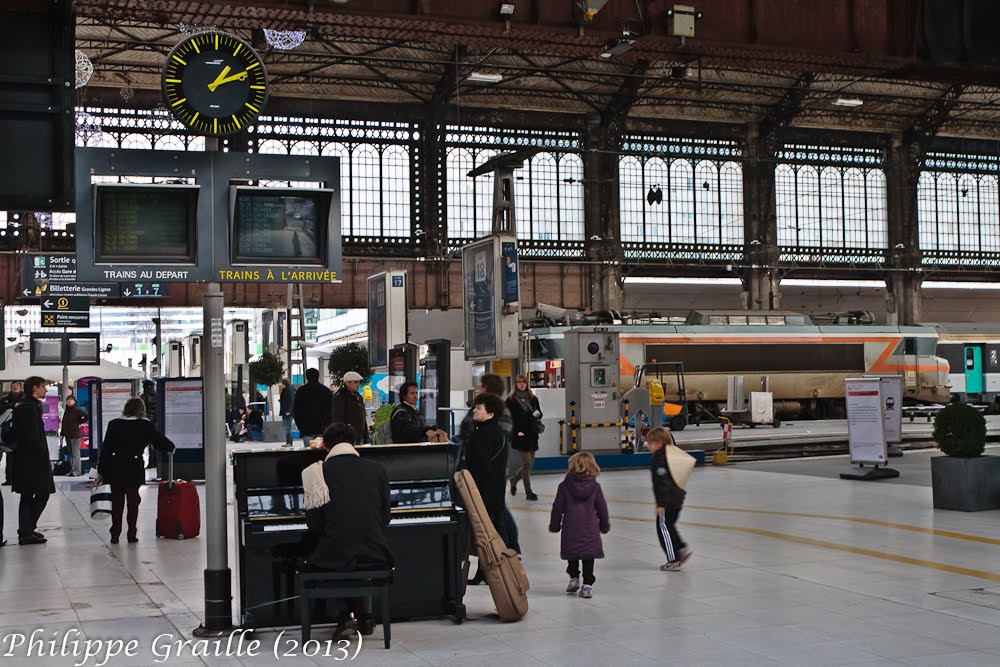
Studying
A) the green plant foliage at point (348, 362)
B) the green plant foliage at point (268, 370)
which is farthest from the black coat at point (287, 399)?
the green plant foliage at point (268, 370)

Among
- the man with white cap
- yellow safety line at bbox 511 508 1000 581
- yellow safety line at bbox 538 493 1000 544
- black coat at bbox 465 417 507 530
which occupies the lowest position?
yellow safety line at bbox 538 493 1000 544

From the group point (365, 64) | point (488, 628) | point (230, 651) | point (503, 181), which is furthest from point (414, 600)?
point (365, 64)

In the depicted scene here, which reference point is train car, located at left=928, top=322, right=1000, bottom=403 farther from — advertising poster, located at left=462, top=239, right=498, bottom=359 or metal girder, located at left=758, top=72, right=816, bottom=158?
advertising poster, located at left=462, top=239, right=498, bottom=359

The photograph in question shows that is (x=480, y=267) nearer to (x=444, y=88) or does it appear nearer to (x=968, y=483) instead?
(x=968, y=483)

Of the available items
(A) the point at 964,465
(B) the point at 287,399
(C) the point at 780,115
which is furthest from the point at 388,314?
(C) the point at 780,115

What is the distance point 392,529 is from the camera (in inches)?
328

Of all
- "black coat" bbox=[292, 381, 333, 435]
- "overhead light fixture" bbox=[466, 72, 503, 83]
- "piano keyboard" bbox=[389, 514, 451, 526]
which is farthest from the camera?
"overhead light fixture" bbox=[466, 72, 503, 83]

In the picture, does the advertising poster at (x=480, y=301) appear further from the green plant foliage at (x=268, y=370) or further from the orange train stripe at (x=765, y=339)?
the green plant foliage at (x=268, y=370)

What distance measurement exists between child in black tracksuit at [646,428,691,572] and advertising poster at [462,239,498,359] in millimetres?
10004

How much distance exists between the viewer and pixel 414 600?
833cm

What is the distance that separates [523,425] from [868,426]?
624 cm

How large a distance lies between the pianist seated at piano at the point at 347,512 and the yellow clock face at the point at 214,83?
242 centimetres

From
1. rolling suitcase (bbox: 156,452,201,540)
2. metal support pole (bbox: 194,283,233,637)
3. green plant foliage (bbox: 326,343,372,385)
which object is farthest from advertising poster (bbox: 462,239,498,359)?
green plant foliage (bbox: 326,343,372,385)

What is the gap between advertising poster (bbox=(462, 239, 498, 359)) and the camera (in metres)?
21.1
